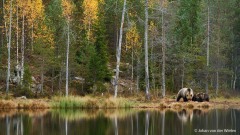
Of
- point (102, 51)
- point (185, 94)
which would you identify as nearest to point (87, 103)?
point (185, 94)

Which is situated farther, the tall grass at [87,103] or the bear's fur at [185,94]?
the bear's fur at [185,94]

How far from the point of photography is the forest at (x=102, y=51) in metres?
40.2

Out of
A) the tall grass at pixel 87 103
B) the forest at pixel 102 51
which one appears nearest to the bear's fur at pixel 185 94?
the forest at pixel 102 51

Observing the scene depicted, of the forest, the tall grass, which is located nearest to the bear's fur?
the forest

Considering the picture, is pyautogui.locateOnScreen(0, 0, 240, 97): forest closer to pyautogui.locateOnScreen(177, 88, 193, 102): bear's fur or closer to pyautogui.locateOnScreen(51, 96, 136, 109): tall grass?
pyautogui.locateOnScreen(177, 88, 193, 102): bear's fur

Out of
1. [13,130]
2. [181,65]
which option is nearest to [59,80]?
[181,65]

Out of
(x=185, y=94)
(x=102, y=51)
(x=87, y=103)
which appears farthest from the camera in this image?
(x=102, y=51)

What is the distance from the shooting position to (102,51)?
4416 cm

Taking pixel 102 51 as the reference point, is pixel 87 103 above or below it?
below

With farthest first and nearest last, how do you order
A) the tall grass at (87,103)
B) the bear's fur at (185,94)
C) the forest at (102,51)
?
the forest at (102,51) → the bear's fur at (185,94) → the tall grass at (87,103)

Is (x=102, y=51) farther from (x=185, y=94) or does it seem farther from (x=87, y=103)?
(x=87, y=103)

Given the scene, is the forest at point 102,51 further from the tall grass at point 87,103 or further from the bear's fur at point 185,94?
the tall grass at point 87,103

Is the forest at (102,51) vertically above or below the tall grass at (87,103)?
above

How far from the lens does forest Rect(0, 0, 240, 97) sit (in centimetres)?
4025
